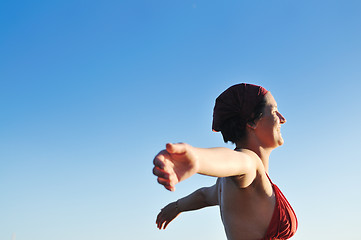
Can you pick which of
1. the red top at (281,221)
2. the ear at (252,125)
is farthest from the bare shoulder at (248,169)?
the ear at (252,125)

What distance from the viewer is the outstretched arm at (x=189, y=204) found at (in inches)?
163

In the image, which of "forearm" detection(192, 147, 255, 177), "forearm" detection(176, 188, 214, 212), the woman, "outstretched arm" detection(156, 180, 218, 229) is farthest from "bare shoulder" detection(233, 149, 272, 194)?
"forearm" detection(176, 188, 214, 212)

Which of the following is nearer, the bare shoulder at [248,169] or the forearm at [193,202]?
the bare shoulder at [248,169]

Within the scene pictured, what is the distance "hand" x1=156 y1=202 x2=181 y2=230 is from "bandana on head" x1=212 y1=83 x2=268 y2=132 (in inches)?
61.8

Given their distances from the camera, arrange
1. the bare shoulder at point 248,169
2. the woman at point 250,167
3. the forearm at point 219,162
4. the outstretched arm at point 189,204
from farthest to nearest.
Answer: the outstretched arm at point 189,204 → the woman at point 250,167 → the bare shoulder at point 248,169 → the forearm at point 219,162

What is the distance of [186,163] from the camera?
1705mm

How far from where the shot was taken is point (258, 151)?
334 centimetres

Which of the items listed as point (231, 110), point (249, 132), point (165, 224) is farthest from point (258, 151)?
point (165, 224)

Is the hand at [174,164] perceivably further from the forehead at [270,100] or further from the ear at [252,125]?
the forehead at [270,100]

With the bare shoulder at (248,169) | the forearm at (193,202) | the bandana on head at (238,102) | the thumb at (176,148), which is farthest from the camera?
the forearm at (193,202)

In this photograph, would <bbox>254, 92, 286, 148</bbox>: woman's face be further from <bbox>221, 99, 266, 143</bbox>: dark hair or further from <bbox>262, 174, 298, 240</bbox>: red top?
<bbox>262, 174, 298, 240</bbox>: red top

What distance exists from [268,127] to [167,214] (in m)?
1.92

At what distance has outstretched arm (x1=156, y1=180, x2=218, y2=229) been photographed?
4.15 metres

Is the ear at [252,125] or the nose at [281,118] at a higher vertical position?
the nose at [281,118]
